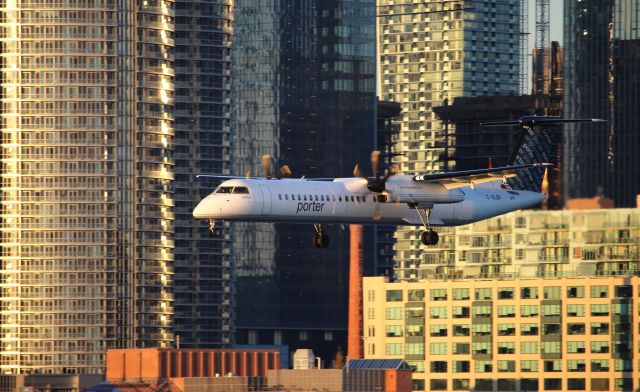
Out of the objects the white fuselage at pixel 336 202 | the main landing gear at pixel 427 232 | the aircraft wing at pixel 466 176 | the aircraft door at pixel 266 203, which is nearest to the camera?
the white fuselage at pixel 336 202

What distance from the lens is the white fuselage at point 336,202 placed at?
418 ft

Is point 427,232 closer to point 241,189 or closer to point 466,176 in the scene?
point 466,176

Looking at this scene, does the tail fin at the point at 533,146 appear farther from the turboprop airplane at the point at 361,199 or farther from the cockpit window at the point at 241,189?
the cockpit window at the point at 241,189

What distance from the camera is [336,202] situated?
5143 inches

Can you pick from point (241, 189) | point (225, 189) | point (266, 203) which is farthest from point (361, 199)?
point (225, 189)

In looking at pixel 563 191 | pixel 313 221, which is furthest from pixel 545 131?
pixel 313 221

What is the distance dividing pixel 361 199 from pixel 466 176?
7412 millimetres

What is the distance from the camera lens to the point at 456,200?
136m

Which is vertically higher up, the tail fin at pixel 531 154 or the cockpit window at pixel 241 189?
the tail fin at pixel 531 154

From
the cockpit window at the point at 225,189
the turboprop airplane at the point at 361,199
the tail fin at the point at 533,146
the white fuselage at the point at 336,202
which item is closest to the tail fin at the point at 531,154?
the tail fin at the point at 533,146

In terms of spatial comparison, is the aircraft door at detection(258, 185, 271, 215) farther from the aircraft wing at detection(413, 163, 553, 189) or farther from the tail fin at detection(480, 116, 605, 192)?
the tail fin at detection(480, 116, 605, 192)

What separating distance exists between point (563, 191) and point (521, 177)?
7.50m

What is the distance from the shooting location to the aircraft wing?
132125 millimetres

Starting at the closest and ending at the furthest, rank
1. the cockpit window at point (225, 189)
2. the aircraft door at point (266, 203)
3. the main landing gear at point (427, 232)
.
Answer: the aircraft door at point (266, 203) → the cockpit window at point (225, 189) → the main landing gear at point (427, 232)
